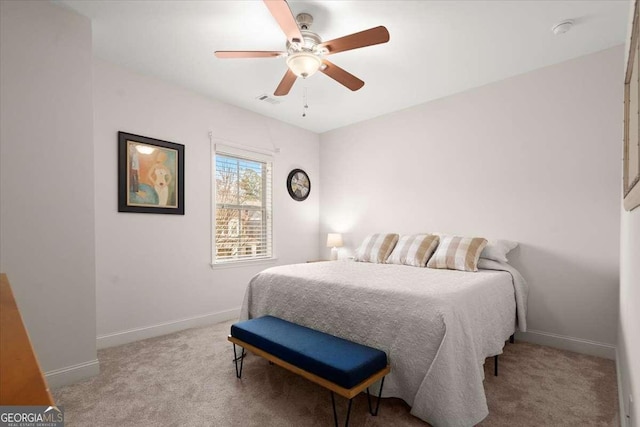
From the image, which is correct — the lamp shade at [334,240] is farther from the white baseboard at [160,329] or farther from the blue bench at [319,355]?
the blue bench at [319,355]

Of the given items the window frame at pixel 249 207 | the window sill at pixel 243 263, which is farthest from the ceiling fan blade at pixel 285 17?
the window sill at pixel 243 263

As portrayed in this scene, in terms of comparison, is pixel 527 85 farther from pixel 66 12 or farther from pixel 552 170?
pixel 66 12

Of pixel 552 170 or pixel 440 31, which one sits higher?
pixel 440 31

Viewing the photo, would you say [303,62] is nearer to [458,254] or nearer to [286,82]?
[286,82]

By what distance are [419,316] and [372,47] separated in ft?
7.29

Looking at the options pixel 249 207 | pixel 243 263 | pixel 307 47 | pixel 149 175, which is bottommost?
pixel 243 263

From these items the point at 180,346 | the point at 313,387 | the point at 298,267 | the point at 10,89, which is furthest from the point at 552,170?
the point at 10,89

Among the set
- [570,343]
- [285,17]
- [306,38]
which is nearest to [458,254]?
[570,343]

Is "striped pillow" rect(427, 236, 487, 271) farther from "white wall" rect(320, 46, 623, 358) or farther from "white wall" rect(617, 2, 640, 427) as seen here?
"white wall" rect(617, 2, 640, 427)

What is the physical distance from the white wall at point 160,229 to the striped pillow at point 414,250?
1.87 metres

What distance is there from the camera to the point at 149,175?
10.9ft

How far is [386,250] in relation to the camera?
12.1ft

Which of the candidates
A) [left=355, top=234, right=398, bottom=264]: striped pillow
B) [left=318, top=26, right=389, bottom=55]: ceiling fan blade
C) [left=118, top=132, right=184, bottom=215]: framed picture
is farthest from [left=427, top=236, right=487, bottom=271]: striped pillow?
[left=118, top=132, right=184, bottom=215]: framed picture

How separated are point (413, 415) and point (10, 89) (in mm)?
3282
